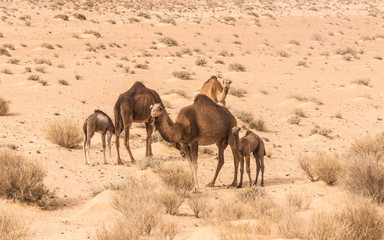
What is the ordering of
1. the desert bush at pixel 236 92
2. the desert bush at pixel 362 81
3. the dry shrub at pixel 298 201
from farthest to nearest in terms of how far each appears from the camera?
1. the desert bush at pixel 362 81
2. the desert bush at pixel 236 92
3. the dry shrub at pixel 298 201

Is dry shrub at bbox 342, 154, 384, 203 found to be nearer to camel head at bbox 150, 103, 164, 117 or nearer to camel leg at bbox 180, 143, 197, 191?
camel leg at bbox 180, 143, 197, 191

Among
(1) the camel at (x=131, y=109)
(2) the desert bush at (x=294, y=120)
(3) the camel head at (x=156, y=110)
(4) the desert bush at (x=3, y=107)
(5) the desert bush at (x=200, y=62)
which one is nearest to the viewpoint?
(3) the camel head at (x=156, y=110)

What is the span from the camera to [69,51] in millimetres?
35938

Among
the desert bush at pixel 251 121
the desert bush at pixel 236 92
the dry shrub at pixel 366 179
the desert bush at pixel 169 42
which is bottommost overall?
the desert bush at pixel 169 42

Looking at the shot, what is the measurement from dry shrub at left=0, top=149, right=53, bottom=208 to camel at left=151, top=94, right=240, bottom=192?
2.63 m

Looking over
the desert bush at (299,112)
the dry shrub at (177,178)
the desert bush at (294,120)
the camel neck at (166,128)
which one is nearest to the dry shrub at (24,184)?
the dry shrub at (177,178)

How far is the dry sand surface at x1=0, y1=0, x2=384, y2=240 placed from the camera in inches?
416

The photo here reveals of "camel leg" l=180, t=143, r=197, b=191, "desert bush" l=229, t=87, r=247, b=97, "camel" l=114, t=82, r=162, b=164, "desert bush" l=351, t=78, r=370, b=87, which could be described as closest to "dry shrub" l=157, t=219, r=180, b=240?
"camel leg" l=180, t=143, r=197, b=191

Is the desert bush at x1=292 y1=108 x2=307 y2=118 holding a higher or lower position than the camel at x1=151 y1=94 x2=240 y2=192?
lower

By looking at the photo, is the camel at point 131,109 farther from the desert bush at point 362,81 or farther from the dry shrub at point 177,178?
the desert bush at point 362,81

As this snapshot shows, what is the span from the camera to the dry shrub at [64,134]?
14164 millimetres

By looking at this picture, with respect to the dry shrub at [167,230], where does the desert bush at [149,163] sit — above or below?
below

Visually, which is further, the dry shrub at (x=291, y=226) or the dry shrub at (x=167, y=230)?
the dry shrub at (x=167, y=230)

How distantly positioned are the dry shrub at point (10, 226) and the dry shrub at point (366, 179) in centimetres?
607
